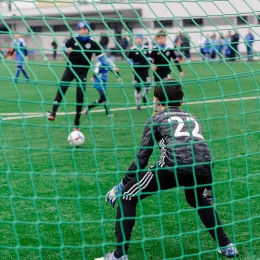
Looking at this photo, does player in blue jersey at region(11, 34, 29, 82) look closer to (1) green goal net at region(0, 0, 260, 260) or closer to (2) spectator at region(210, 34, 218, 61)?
(1) green goal net at region(0, 0, 260, 260)

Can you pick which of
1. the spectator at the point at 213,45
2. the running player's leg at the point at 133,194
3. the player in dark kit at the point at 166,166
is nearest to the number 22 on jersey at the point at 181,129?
the player in dark kit at the point at 166,166

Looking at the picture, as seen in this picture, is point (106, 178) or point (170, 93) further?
point (106, 178)

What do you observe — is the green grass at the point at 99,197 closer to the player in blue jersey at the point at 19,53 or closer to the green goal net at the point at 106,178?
the green goal net at the point at 106,178

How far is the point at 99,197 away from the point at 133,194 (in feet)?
1.15

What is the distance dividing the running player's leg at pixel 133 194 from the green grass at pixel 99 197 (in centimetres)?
11

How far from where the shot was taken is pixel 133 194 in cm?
385

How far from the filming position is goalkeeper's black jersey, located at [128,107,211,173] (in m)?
3.80

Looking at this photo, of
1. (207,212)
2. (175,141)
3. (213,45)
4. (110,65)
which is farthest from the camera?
(110,65)

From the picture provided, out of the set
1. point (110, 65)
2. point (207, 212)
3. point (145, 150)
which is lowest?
point (207, 212)

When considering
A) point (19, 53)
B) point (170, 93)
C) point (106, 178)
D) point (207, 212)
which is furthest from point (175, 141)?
point (106, 178)

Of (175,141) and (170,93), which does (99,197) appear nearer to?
(175,141)

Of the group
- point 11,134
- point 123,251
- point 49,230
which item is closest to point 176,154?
point 123,251

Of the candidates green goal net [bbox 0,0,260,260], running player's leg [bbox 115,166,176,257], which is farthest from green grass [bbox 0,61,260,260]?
running player's leg [bbox 115,166,176,257]

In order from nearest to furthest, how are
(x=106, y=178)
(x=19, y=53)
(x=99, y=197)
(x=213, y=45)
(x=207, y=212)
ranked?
(x=99, y=197) → (x=207, y=212) → (x=19, y=53) → (x=213, y=45) → (x=106, y=178)
